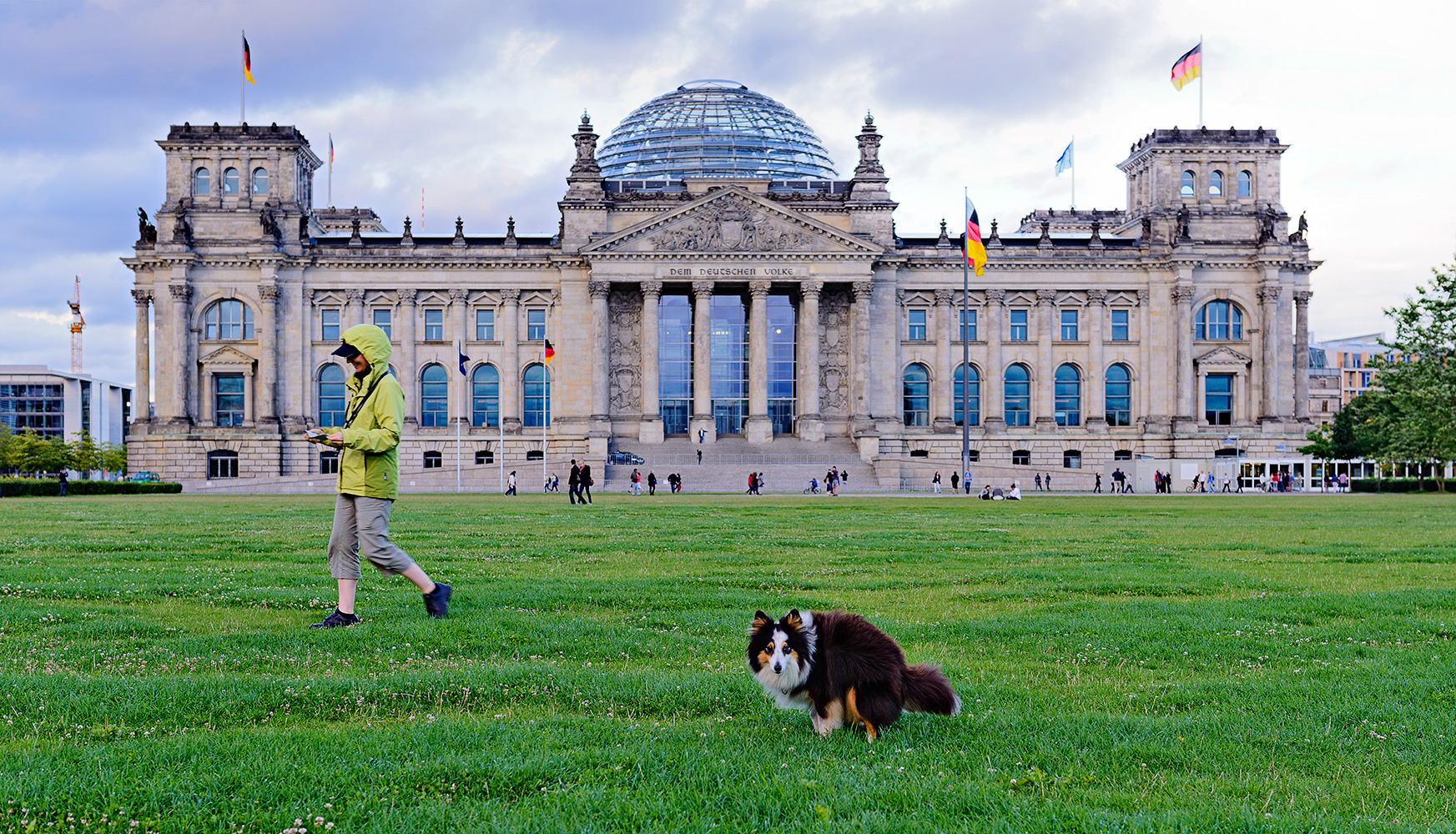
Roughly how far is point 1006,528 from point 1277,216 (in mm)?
70731

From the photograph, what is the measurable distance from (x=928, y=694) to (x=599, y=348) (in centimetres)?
7650

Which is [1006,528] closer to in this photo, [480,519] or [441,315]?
[480,519]

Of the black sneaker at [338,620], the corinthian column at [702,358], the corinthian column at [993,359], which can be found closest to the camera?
the black sneaker at [338,620]

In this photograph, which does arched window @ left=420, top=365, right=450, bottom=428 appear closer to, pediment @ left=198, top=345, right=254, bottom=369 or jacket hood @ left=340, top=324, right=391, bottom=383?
pediment @ left=198, top=345, right=254, bottom=369

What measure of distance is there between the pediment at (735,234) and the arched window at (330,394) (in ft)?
68.6

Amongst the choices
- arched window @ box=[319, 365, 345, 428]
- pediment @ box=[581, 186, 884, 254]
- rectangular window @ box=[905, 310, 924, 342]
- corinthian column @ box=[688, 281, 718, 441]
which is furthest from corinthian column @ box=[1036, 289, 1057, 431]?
arched window @ box=[319, 365, 345, 428]

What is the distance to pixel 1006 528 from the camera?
28.3 meters

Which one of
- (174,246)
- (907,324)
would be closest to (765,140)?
(907,324)

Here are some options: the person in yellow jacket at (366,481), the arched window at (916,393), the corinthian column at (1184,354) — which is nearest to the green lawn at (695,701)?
the person in yellow jacket at (366,481)

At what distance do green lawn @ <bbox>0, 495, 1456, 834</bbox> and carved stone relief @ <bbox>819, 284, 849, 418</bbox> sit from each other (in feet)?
222

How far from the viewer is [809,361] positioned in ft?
274

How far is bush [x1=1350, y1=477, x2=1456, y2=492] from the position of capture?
70.9 metres

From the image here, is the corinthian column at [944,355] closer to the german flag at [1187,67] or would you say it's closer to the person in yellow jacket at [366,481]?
the german flag at [1187,67]

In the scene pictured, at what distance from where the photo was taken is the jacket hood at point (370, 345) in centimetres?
1191
